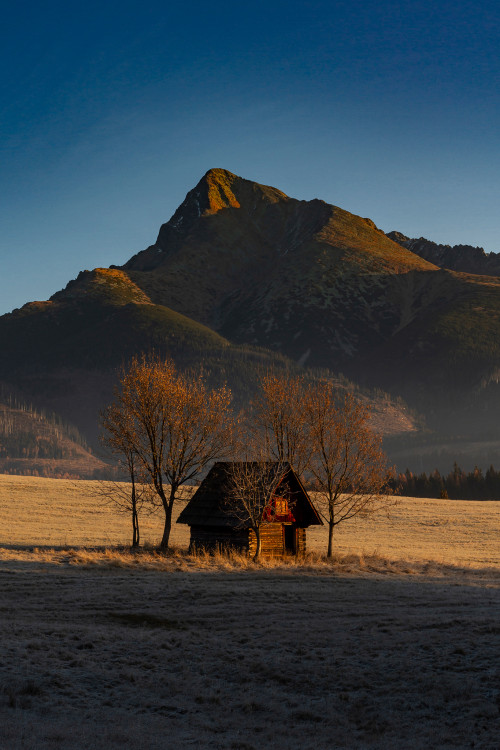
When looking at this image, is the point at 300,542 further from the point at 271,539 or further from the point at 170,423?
the point at 170,423

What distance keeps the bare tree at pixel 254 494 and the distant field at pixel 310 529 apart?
23.3ft

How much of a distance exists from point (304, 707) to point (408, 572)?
22.6 metres

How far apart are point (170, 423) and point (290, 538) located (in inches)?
402

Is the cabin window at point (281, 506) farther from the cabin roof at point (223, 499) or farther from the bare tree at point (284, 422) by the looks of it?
the bare tree at point (284, 422)

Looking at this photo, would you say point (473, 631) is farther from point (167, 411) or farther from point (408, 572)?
point (167, 411)

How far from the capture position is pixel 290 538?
43.9m

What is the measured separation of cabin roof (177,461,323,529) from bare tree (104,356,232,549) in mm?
1279

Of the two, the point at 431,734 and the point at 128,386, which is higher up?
→ the point at 128,386

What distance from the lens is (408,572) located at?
34.7 m

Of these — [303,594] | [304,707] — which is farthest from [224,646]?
[303,594]

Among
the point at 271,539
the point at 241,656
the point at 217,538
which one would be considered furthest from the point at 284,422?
the point at 241,656

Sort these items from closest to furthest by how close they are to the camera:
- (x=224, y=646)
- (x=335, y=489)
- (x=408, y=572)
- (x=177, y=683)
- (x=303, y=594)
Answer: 1. (x=177, y=683)
2. (x=224, y=646)
3. (x=303, y=594)
4. (x=408, y=572)
5. (x=335, y=489)

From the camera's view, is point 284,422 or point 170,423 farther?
point 284,422

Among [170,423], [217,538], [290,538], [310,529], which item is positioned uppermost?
[170,423]
